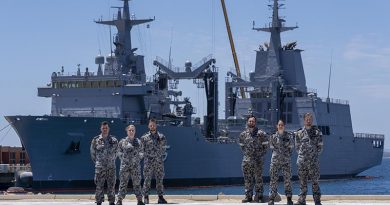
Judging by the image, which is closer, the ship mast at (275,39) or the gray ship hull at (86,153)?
the gray ship hull at (86,153)

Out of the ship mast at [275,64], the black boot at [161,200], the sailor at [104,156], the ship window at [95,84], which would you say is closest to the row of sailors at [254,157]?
the sailor at [104,156]

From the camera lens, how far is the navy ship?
49344mm

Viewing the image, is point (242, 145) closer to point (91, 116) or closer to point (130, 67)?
point (91, 116)

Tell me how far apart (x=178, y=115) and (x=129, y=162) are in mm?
38956

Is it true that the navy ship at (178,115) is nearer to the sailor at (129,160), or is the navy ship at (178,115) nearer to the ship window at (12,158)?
the ship window at (12,158)

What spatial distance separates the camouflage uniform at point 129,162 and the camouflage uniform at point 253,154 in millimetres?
2133

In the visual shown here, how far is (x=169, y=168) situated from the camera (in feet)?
175

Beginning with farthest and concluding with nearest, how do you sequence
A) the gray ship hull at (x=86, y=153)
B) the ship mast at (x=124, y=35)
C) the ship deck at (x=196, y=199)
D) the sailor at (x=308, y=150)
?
the ship mast at (x=124, y=35)
the gray ship hull at (x=86, y=153)
the ship deck at (x=196, y=199)
the sailor at (x=308, y=150)

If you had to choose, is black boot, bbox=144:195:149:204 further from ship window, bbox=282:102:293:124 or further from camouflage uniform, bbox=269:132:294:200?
ship window, bbox=282:102:293:124

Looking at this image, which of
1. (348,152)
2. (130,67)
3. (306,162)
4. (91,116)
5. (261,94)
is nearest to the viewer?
(306,162)

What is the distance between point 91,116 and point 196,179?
773 cm

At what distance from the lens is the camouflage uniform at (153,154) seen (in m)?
19.1

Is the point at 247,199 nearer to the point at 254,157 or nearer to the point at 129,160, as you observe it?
the point at 254,157

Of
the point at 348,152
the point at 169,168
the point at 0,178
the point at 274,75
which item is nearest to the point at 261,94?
the point at 274,75
